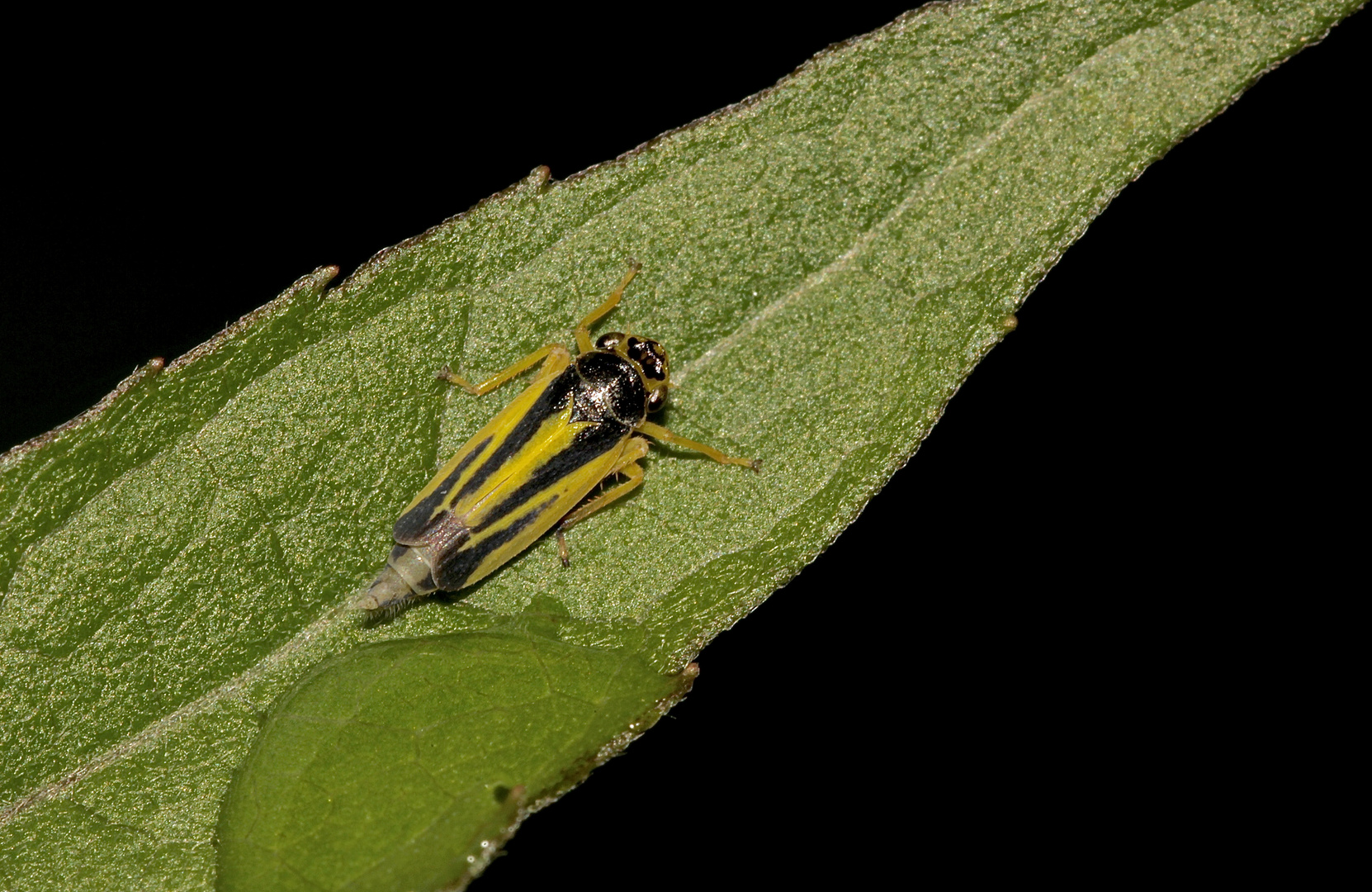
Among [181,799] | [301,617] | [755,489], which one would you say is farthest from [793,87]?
[181,799]

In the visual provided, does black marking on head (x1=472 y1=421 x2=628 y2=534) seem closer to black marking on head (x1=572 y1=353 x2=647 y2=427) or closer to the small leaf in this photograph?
black marking on head (x1=572 y1=353 x2=647 y2=427)

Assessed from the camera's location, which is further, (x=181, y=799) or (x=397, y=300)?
(x=397, y=300)

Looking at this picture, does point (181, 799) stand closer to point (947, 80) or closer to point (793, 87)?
point (793, 87)

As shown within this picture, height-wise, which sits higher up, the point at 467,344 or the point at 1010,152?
the point at 467,344

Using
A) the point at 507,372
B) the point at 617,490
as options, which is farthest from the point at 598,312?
the point at 617,490

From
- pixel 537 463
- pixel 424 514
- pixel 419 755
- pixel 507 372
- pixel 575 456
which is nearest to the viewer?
pixel 419 755

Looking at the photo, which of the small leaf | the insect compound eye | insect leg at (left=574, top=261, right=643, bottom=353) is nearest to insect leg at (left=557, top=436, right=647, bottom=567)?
the insect compound eye

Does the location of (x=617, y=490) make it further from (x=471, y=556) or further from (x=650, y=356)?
(x=471, y=556)
